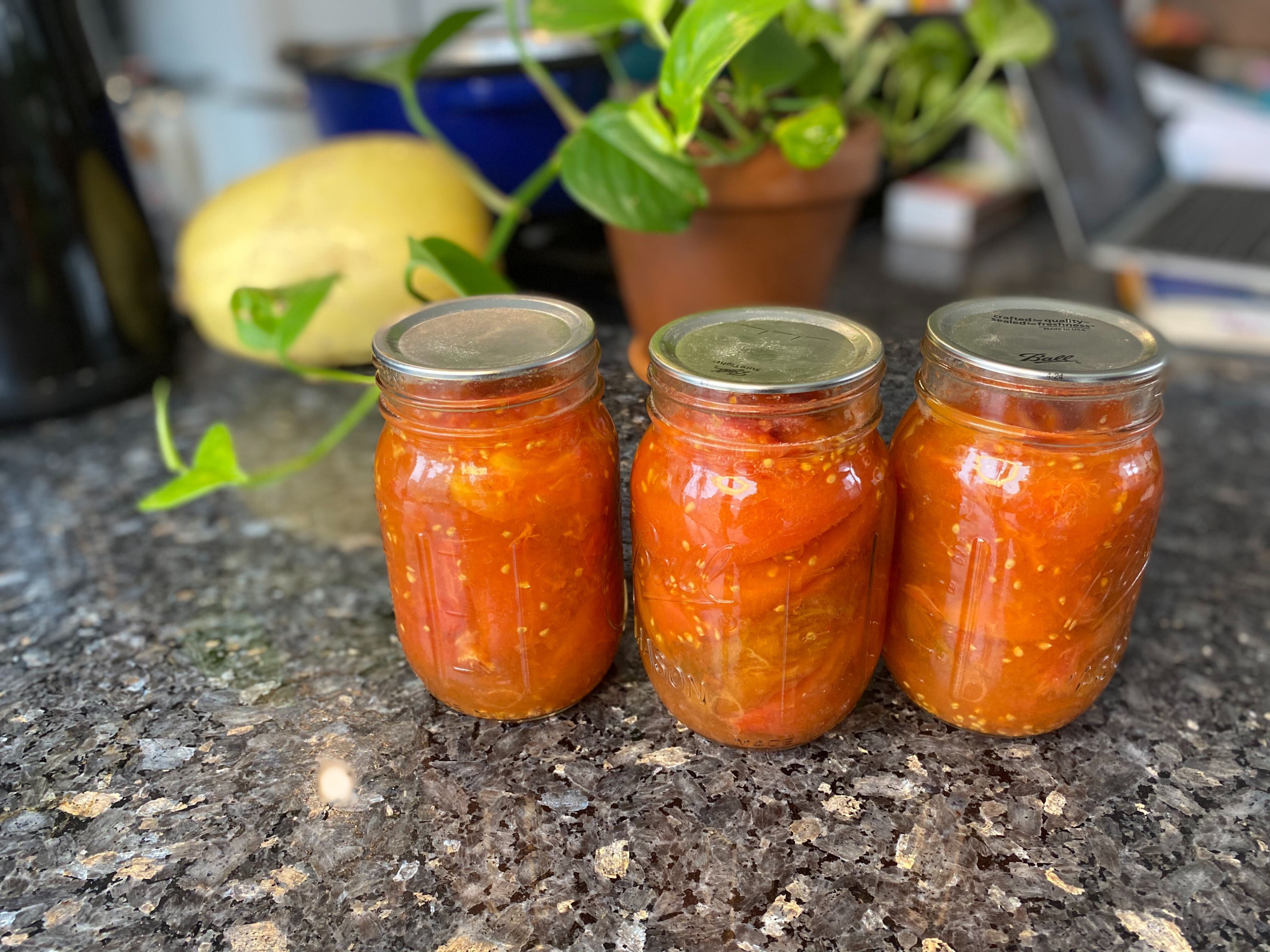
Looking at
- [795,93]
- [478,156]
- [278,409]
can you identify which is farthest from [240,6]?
[795,93]

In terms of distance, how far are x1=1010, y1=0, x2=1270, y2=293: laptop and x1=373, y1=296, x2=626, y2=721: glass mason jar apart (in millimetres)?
840

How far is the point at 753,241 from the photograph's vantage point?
0.71m

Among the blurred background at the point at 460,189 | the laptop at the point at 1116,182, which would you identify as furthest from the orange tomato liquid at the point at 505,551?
the laptop at the point at 1116,182

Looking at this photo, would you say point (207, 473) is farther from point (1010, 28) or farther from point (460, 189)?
point (1010, 28)

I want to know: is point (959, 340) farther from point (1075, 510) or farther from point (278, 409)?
point (278, 409)

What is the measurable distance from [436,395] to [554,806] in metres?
0.23

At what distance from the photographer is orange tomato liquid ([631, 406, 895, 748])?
46 cm

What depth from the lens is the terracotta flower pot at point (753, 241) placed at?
681mm

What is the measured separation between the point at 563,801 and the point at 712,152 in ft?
1.48

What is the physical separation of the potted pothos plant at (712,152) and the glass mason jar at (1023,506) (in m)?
0.20

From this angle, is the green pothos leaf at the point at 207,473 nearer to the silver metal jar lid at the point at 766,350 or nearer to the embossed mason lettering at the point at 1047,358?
the silver metal jar lid at the point at 766,350

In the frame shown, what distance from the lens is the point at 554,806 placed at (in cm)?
50

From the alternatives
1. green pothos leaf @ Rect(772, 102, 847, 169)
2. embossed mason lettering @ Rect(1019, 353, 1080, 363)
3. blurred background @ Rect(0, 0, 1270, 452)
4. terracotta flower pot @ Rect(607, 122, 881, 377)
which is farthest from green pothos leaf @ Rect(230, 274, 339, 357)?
embossed mason lettering @ Rect(1019, 353, 1080, 363)

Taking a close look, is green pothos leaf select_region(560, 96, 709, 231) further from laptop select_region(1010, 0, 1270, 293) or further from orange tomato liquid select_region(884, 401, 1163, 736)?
laptop select_region(1010, 0, 1270, 293)
